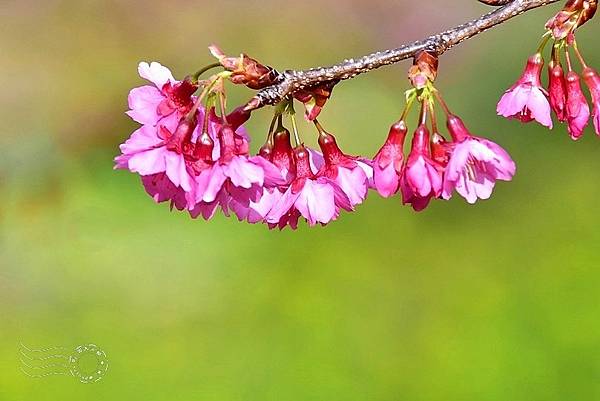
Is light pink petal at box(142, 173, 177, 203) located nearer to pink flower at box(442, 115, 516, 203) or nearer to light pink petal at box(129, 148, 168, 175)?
light pink petal at box(129, 148, 168, 175)

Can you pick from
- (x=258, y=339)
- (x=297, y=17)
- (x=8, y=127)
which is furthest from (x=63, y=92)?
(x=258, y=339)

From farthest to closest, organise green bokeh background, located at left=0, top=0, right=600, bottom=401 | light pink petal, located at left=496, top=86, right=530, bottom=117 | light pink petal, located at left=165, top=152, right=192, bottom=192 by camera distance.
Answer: green bokeh background, located at left=0, top=0, right=600, bottom=401, light pink petal, located at left=496, top=86, right=530, bottom=117, light pink petal, located at left=165, top=152, right=192, bottom=192

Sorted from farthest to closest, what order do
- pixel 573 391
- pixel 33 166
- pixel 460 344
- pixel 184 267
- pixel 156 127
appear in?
1. pixel 33 166
2. pixel 184 267
3. pixel 460 344
4. pixel 573 391
5. pixel 156 127

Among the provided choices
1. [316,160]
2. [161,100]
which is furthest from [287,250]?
[161,100]

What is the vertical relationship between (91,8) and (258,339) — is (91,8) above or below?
above

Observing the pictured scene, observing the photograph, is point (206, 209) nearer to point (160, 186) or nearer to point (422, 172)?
point (160, 186)

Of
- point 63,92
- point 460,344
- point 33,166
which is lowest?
point 460,344

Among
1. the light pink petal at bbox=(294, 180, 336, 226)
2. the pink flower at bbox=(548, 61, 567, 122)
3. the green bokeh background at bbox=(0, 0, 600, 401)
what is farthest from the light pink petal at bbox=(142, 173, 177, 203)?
the green bokeh background at bbox=(0, 0, 600, 401)

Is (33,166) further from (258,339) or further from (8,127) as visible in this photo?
(258,339)
